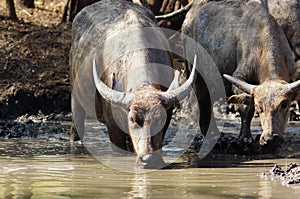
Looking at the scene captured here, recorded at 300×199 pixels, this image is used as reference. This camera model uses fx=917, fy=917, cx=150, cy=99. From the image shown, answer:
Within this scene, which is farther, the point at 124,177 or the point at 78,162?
the point at 78,162

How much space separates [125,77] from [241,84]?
1.75 meters

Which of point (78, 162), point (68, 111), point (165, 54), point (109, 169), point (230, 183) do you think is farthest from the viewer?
point (68, 111)

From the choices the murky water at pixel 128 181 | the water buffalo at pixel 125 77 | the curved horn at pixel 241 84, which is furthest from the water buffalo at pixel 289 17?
the murky water at pixel 128 181

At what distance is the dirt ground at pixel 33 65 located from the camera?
50.4ft

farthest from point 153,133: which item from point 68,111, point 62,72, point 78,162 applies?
point 62,72

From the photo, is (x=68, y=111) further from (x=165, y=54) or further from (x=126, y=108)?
(x=126, y=108)

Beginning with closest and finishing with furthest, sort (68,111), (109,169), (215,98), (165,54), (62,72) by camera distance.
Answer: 1. (109,169)
2. (165,54)
3. (215,98)
4. (68,111)
5. (62,72)

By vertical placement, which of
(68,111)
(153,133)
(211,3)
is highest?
(211,3)

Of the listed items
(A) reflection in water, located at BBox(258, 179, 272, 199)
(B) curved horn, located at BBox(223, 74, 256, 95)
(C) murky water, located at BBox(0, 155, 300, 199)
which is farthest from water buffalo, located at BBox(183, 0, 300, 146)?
(A) reflection in water, located at BBox(258, 179, 272, 199)

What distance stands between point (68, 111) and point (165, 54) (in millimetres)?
4551

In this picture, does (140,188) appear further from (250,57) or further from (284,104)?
(250,57)

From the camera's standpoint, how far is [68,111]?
15.4 metres

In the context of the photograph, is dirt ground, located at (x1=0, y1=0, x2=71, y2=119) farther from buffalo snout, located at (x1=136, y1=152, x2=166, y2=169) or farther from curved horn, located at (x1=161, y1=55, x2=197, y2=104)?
buffalo snout, located at (x1=136, y1=152, x2=166, y2=169)

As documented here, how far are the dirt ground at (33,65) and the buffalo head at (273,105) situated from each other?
5.03 metres
